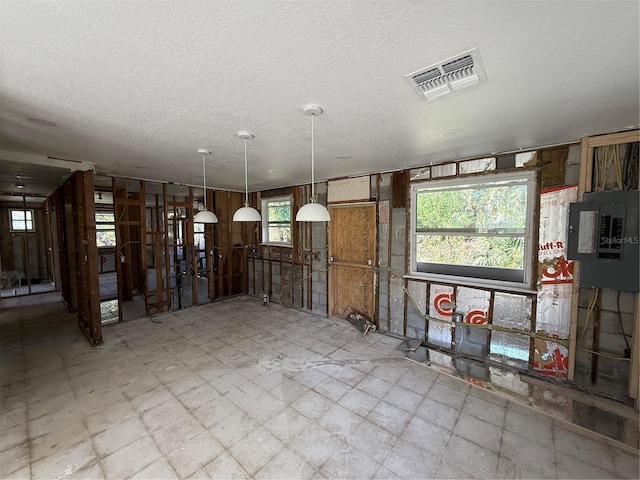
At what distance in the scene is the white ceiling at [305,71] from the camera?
1.19 meters

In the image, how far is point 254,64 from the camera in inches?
60.9

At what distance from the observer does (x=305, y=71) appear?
1.61 metres

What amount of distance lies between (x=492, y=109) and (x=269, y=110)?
1895 mm

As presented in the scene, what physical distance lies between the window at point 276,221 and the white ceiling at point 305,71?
3.31 meters

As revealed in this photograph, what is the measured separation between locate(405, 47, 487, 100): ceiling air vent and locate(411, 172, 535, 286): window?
2237 millimetres

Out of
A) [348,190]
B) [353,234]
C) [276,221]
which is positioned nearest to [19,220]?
[276,221]

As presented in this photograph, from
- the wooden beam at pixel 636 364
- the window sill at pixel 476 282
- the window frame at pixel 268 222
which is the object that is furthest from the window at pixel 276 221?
the wooden beam at pixel 636 364

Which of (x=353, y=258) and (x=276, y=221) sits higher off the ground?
(x=276, y=221)

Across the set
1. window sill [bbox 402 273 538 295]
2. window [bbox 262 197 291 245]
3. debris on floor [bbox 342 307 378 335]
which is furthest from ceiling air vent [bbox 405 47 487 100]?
window [bbox 262 197 291 245]

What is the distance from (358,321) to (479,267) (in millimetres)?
2255

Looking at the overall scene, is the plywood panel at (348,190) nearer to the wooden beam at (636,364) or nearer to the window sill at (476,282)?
the window sill at (476,282)

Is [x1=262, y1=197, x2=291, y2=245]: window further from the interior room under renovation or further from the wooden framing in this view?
the wooden framing

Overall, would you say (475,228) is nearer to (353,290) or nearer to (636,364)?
(636,364)

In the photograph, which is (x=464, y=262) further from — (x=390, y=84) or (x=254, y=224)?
(x=254, y=224)
